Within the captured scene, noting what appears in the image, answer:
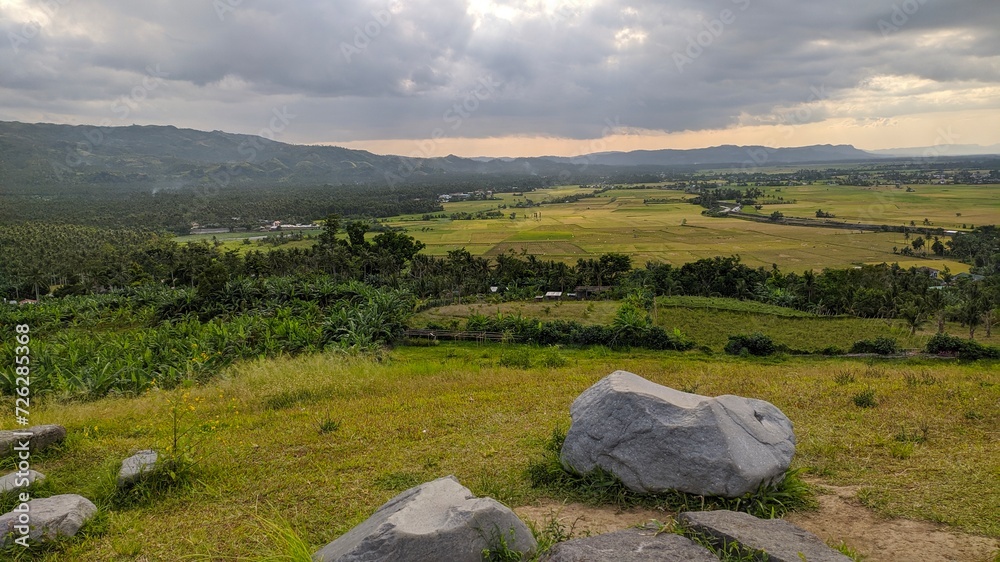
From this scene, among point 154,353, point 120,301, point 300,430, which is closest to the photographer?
point 300,430

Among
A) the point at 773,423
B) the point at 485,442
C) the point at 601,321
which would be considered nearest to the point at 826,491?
the point at 773,423

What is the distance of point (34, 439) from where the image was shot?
895 cm

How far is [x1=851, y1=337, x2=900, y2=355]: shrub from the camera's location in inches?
1106

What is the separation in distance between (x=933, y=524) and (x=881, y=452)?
2.40m

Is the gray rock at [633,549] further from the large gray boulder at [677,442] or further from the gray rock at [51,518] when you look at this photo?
the gray rock at [51,518]

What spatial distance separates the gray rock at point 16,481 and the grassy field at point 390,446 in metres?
0.25

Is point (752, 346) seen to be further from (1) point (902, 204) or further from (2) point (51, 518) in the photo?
(1) point (902, 204)

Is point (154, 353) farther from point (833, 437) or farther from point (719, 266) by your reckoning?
point (719, 266)

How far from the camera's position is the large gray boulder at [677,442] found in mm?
6410

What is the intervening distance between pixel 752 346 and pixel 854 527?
25552mm

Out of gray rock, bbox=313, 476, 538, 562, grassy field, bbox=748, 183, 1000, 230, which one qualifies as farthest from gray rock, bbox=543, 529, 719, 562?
grassy field, bbox=748, 183, 1000, 230

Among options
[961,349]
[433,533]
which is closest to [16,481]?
[433,533]

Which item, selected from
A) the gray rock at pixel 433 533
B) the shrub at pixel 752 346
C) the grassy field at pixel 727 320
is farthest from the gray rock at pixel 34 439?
the shrub at pixel 752 346

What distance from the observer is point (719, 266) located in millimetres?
52094
